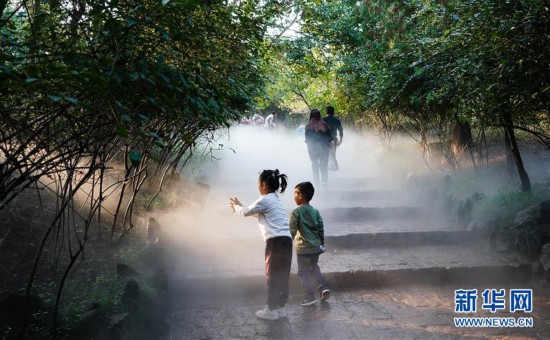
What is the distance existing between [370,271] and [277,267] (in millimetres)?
1808

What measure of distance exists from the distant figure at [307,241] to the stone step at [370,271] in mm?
585

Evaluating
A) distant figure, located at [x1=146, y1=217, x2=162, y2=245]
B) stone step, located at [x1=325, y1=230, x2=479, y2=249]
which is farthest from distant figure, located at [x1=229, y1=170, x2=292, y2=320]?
stone step, located at [x1=325, y1=230, x2=479, y2=249]

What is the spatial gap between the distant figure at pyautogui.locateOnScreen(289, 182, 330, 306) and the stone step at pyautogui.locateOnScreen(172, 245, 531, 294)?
1.92ft

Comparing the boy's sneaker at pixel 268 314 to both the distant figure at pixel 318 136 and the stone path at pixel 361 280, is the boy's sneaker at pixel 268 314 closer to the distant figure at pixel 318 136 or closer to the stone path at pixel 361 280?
the stone path at pixel 361 280

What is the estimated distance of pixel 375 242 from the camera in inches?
290

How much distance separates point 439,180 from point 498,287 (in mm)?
3843

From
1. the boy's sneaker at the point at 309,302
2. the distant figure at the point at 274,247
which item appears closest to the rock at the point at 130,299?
the distant figure at the point at 274,247

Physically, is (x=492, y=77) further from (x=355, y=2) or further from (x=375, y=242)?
(x=355, y=2)

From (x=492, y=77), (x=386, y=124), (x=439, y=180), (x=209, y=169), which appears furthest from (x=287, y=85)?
(x=492, y=77)

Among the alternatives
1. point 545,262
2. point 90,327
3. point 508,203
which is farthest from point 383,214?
point 90,327

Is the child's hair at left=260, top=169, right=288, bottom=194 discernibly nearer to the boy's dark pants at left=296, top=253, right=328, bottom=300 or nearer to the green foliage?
the boy's dark pants at left=296, top=253, right=328, bottom=300

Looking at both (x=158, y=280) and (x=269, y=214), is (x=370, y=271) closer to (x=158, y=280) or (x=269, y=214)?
(x=269, y=214)

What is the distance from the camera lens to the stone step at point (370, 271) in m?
5.57

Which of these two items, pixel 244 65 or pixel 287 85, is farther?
pixel 287 85
